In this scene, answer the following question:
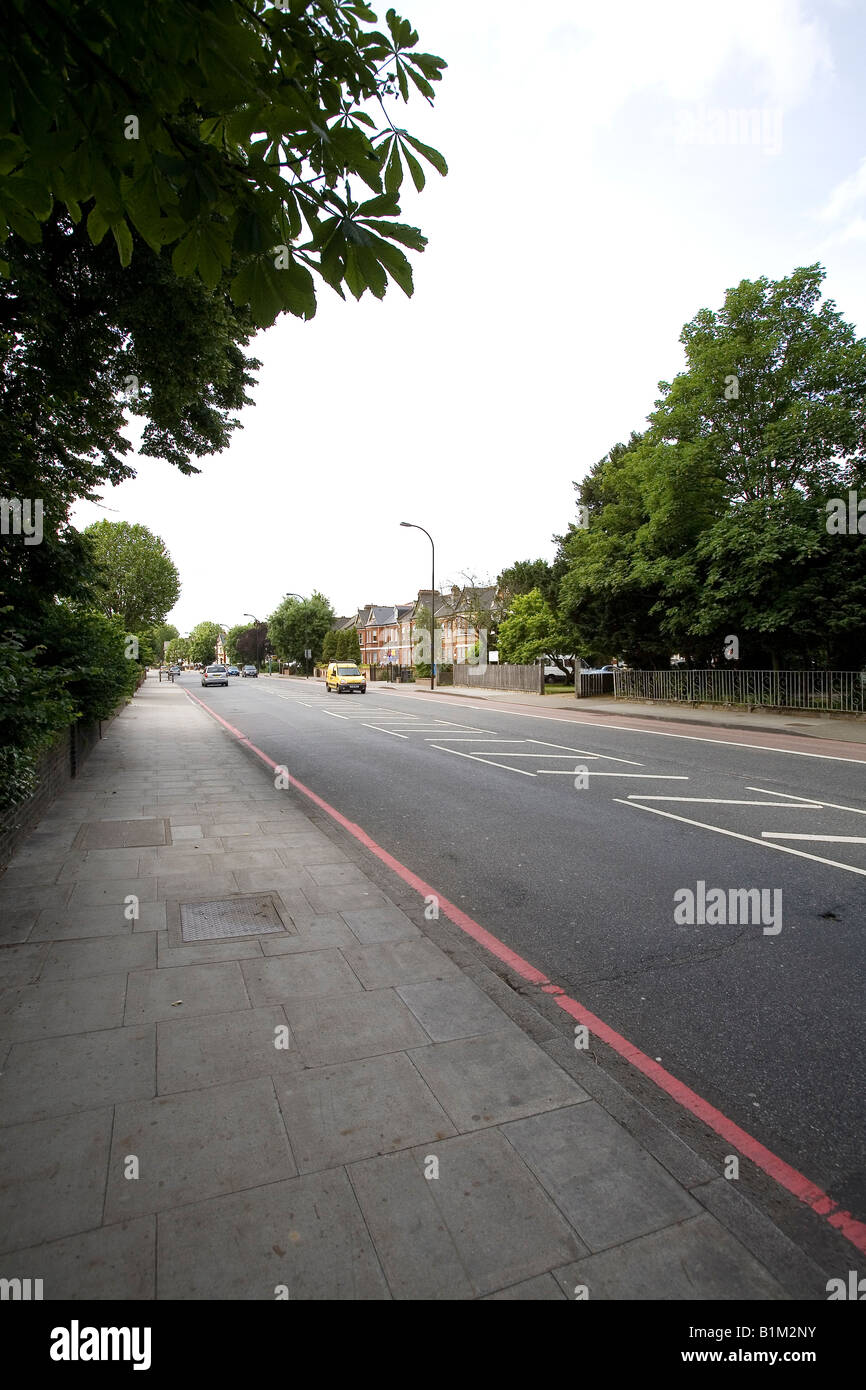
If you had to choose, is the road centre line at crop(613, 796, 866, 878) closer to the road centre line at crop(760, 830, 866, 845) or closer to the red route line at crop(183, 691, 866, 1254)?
the road centre line at crop(760, 830, 866, 845)

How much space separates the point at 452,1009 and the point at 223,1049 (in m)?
1.17

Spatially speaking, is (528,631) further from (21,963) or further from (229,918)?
(21,963)

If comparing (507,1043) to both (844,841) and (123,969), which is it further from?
(844,841)

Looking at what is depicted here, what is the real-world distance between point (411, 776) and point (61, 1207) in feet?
29.0

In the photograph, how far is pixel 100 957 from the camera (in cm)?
398

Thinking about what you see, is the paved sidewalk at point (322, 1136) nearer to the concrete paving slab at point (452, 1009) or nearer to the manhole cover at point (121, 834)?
the concrete paving slab at point (452, 1009)

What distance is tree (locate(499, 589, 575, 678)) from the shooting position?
42906 mm

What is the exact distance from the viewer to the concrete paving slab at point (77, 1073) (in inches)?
105

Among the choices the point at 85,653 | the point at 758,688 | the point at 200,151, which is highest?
the point at 200,151

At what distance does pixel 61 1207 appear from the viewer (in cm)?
216

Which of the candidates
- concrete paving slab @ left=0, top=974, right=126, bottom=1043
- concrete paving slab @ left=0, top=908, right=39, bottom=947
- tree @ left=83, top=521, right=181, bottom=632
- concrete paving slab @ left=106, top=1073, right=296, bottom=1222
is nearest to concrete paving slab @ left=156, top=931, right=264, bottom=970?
concrete paving slab @ left=0, top=974, right=126, bottom=1043

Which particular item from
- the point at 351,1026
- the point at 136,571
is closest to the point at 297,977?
the point at 351,1026

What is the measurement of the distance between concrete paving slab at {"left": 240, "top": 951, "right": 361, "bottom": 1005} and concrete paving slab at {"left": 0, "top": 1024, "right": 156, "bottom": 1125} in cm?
64
